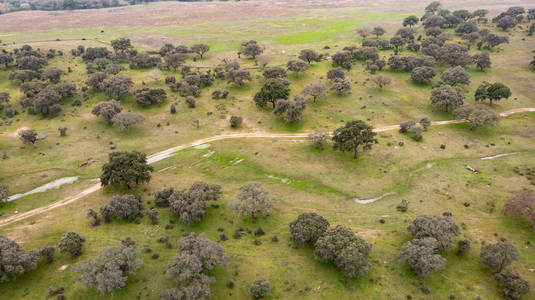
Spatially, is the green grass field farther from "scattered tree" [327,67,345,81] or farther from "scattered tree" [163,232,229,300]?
"scattered tree" [327,67,345,81]

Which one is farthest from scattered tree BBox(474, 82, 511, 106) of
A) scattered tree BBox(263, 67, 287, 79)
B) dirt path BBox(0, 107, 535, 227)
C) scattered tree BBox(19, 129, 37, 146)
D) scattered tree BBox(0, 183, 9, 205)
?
scattered tree BBox(19, 129, 37, 146)

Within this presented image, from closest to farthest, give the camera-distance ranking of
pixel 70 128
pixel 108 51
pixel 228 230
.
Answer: pixel 228 230 < pixel 70 128 < pixel 108 51

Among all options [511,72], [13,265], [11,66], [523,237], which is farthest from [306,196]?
[11,66]

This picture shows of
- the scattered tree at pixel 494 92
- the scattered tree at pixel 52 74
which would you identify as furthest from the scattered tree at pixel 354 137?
the scattered tree at pixel 52 74

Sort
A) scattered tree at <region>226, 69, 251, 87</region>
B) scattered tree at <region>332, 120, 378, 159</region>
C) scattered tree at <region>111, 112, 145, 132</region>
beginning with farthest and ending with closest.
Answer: scattered tree at <region>226, 69, 251, 87</region> < scattered tree at <region>111, 112, 145, 132</region> < scattered tree at <region>332, 120, 378, 159</region>

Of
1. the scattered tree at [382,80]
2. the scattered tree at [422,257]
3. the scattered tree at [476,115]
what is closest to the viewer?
the scattered tree at [422,257]

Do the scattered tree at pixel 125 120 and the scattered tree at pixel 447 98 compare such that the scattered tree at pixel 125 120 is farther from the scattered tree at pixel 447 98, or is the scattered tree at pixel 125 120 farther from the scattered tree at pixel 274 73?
the scattered tree at pixel 447 98

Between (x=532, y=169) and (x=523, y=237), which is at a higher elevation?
(x=532, y=169)

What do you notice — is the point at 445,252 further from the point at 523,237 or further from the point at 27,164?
the point at 27,164

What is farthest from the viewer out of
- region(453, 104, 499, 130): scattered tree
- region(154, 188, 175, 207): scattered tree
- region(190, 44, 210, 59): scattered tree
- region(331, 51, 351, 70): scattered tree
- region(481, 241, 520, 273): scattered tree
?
region(190, 44, 210, 59): scattered tree
